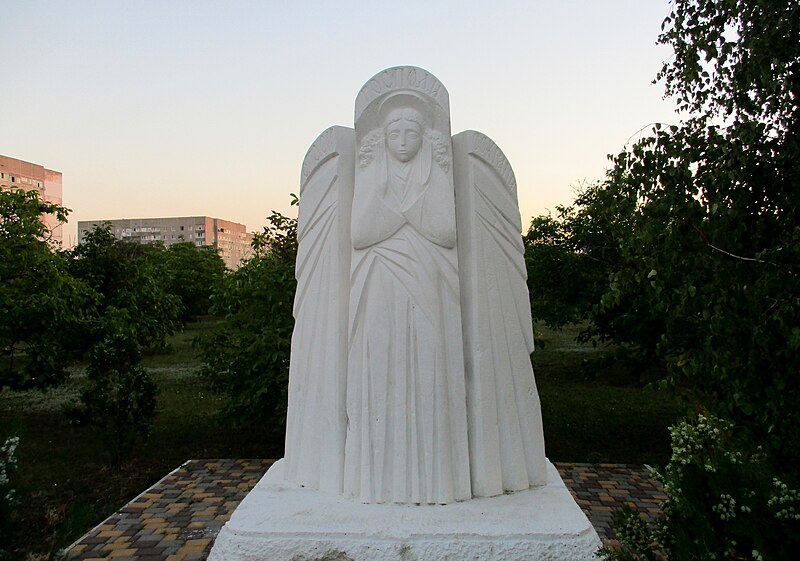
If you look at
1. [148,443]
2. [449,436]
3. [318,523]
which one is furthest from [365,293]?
[148,443]

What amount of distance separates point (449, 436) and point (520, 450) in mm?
388

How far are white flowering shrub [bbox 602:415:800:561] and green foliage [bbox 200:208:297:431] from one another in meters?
5.11

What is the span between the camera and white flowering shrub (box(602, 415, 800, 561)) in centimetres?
195

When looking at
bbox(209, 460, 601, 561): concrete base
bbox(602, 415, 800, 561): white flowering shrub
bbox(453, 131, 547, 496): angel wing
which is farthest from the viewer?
bbox(453, 131, 547, 496): angel wing

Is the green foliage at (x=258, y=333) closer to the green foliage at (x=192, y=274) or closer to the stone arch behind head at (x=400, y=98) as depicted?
the stone arch behind head at (x=400, y=98)

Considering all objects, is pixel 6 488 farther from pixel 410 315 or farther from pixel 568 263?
pixel 568 263

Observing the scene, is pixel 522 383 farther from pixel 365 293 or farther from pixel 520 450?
pixel 365 293

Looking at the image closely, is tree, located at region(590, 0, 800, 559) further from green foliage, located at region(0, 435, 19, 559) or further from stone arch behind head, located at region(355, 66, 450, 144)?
green foliage, located at region(0, 435, 19, 559)

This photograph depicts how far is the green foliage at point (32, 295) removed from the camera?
7.59 m

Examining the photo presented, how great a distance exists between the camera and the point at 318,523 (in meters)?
2.53

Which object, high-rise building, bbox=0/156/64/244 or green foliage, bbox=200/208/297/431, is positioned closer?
green foliage, bbox=200/208/297/431

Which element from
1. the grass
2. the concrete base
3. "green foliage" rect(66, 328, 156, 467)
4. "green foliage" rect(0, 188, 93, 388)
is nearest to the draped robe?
the concrete base

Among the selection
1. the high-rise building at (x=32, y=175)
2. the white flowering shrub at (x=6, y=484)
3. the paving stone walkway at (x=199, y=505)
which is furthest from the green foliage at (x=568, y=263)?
the high-rise building at (x=32, y=175)

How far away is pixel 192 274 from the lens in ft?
115
